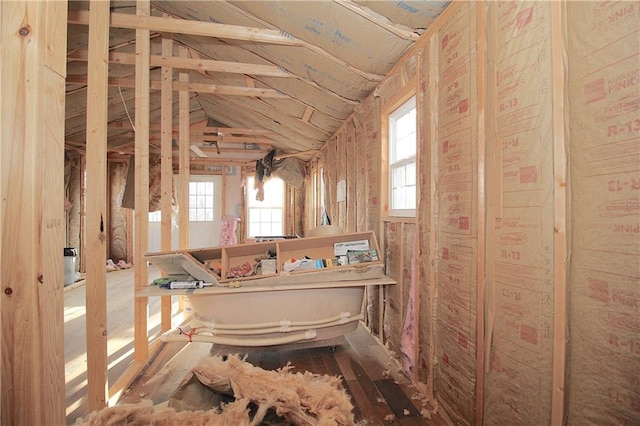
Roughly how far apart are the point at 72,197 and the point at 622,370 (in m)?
7.93

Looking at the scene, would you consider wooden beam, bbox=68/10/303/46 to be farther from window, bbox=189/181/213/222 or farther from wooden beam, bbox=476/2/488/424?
window, bbox=189/181/213/222

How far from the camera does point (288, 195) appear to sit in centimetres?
803

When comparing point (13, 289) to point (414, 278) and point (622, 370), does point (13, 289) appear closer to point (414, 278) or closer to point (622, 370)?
point (622, 370)

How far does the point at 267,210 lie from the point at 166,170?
4754 mm

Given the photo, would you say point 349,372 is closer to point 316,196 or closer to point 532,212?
point 532,212

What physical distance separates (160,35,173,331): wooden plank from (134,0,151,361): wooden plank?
57cm

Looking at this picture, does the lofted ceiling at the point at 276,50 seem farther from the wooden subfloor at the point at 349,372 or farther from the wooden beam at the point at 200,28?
the wooden subfloor at the point at 349,372

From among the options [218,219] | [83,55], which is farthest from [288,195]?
[83,55]

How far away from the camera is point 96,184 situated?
183 cm

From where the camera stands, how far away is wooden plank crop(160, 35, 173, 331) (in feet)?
10.7

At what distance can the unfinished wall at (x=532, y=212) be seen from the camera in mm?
1019

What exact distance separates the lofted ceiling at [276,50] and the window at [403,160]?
390 millimetres

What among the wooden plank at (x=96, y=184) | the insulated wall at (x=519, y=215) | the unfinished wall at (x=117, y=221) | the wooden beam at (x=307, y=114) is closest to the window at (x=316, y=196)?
the wooden beam at (x=307, y=114)

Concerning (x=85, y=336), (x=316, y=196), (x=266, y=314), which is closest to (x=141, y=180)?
(x=266, y=314)
